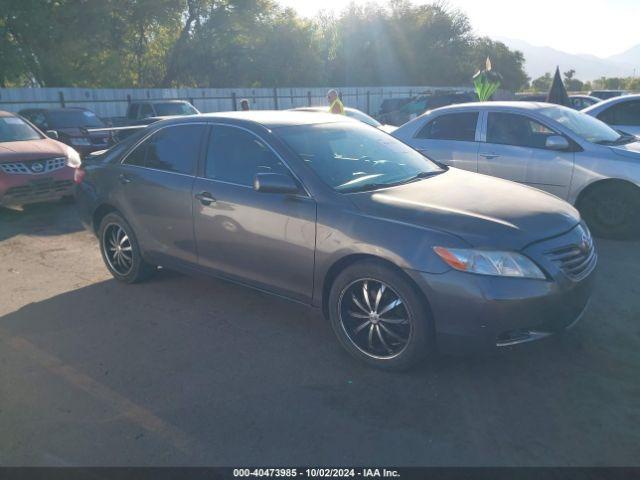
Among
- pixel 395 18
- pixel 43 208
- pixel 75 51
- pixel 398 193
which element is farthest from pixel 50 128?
pixel 395 18

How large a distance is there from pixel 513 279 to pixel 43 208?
341 inches

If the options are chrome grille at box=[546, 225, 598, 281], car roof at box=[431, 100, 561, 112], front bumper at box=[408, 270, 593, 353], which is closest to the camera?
front bumper at box=[408, 270, 593, 353]

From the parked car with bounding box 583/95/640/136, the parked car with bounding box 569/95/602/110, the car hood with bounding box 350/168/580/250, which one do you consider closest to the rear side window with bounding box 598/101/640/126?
the parked car with bounding box 583/95/640/136

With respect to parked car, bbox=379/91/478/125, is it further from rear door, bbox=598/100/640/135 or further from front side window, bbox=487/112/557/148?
front side window, bbox=487/112/557/148

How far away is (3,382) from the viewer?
3553 millimetres

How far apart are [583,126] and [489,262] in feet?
15.2

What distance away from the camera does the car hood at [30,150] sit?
27.7 feet

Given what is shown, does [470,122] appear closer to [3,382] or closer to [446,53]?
[3,382]

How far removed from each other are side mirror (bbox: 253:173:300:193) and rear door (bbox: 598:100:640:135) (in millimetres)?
7291

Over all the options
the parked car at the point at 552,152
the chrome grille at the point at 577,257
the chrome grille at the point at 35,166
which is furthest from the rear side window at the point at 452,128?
the chrome grille at the point at 35,166

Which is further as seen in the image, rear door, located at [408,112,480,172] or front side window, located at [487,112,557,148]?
rear door, located at [408,112,480,172]

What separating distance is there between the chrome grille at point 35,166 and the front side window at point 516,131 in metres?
6.83

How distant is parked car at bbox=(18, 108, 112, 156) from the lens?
41.7 ft

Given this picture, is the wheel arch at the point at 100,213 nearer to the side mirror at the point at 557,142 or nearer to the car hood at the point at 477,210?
the car hood at the point at 477,210
